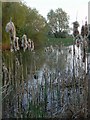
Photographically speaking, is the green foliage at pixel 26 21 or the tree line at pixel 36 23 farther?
the green foliage at pixel 26 21

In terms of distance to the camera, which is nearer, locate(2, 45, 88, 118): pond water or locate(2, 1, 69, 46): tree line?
locate(2, 45, 88, 118): pond water

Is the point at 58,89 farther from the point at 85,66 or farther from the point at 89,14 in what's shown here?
the point at 89,14

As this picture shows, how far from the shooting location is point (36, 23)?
3.90 meters

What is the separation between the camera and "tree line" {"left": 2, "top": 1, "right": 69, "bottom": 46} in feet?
8.13

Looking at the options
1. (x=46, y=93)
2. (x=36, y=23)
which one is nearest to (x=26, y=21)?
(x=36, y=23)

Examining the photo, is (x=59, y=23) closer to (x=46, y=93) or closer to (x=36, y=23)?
(x=46, y=93)

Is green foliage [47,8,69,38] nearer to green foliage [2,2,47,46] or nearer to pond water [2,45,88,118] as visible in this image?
pond water [2,45,88,118]

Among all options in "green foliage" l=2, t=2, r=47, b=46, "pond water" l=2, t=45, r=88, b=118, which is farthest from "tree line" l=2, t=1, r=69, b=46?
"pond water" l=2, t=45, r=88, b=118

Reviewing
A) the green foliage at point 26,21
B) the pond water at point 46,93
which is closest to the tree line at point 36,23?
the green foliage at point 26,21

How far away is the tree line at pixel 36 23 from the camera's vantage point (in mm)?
2477

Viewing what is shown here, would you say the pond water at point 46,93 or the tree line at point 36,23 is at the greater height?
the tree line at point 36,23

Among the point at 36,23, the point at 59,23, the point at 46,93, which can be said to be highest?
the point at 36,23

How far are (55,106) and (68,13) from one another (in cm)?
83

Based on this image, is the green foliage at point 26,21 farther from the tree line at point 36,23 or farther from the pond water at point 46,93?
the pond water at point 46,93
